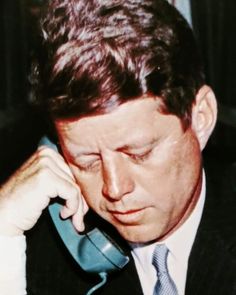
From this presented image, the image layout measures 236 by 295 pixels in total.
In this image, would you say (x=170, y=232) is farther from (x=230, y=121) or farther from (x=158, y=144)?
(x=230, y=121)

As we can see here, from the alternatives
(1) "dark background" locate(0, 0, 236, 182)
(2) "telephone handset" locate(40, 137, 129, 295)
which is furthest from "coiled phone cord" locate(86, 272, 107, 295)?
(1) "dark background" locate(0, 0, 236, 182)

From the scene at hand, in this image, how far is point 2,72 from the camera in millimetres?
2445

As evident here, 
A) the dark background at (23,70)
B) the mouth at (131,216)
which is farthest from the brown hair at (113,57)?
the dark background at (23,70)

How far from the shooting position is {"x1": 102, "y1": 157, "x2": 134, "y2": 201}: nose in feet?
3.79

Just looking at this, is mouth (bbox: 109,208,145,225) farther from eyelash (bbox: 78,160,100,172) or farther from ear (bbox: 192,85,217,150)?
ear (bbox: 192,85,217,150)

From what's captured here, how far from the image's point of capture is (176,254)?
143 centimetres

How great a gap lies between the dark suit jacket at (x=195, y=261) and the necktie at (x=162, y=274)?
0.14 feet

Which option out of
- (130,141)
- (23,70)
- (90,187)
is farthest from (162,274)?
(23,70)

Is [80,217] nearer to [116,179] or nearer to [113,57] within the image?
[116,179]


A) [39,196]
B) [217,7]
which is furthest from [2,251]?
[217,7]

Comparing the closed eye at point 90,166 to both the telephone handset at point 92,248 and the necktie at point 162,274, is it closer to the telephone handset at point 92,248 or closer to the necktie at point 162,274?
the telephone handset at point 92,248

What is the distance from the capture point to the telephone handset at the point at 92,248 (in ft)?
4.50

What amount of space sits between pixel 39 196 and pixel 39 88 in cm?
28

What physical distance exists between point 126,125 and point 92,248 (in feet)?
1.31
